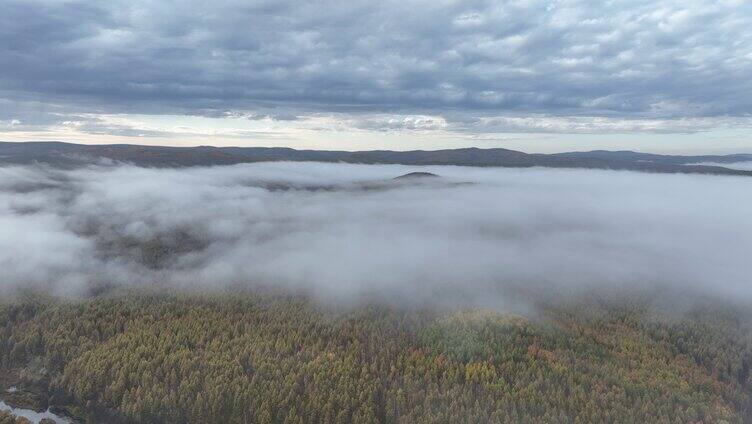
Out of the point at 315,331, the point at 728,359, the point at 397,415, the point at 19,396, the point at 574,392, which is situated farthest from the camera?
the point at 315,331

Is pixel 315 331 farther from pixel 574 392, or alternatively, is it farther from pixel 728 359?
pixel 728 359

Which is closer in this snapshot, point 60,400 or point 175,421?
point 175,421

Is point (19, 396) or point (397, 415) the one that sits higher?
point (397, 415)

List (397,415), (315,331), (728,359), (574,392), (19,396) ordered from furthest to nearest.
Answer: (315,331) → (728,359) → (19,396) → (574,392) → (397,415)

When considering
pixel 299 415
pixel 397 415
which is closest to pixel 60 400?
pixel 299 415

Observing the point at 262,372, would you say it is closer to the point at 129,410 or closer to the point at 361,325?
the point at 129,410

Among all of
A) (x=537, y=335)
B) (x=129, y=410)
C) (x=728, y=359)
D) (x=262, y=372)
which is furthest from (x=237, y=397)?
(x=728, y=359)
